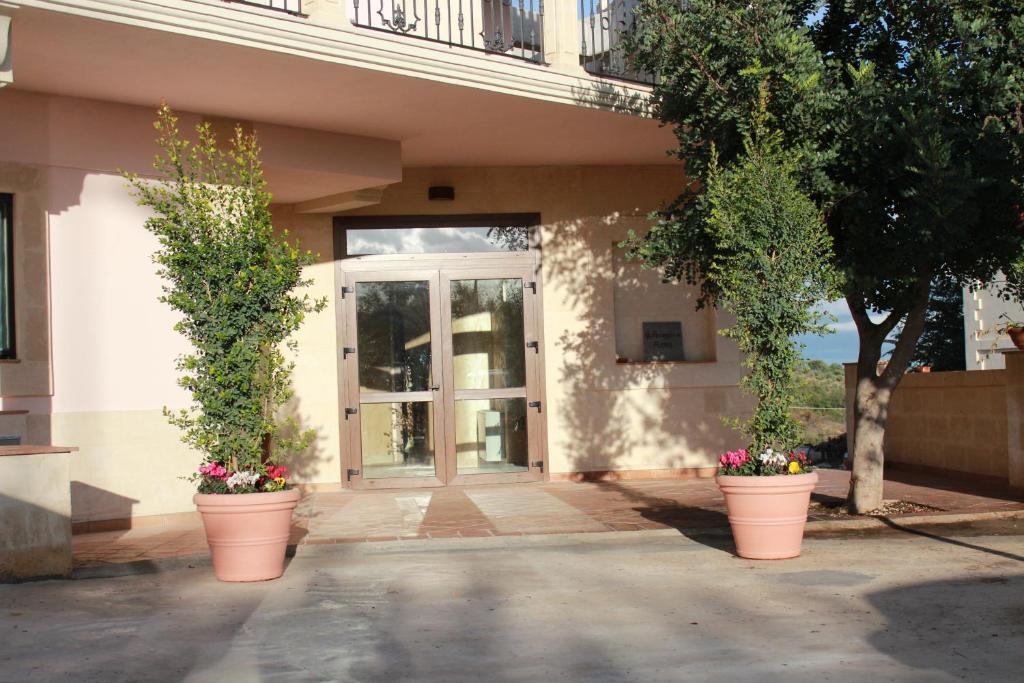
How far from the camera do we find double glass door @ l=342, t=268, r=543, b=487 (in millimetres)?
12023

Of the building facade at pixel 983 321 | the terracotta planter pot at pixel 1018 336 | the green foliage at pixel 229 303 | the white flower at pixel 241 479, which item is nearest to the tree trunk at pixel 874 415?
the terracotta planter pot at pixel 1018 336

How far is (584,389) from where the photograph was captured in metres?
12.4

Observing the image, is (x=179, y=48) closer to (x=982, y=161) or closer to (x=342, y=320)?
(x=342, y=320)

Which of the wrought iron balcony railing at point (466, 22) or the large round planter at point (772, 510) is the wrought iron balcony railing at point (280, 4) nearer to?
the wrought iron balcony railing at point (466, 22)

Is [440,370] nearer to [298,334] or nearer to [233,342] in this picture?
[298,334]

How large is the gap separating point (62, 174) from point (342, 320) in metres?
3.68

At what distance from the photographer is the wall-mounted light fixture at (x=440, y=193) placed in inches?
479

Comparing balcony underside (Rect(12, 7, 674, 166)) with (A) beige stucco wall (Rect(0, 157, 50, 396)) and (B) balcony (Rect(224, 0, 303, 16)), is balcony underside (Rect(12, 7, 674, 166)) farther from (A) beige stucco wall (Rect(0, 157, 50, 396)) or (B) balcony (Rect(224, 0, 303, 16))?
(A) beige stucco wall (Rect(0, 157, 50, 396))

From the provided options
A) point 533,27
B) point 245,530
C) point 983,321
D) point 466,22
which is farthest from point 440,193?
point 983,321

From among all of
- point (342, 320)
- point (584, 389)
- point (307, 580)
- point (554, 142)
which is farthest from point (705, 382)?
point (307, 580)

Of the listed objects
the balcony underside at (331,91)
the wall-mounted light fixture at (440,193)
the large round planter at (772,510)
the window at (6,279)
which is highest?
the balcony underside at (331,91)

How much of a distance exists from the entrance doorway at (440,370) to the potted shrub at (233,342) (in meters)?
4.72

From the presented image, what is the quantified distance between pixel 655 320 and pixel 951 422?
3.48 meters

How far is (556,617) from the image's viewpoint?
5.87m
